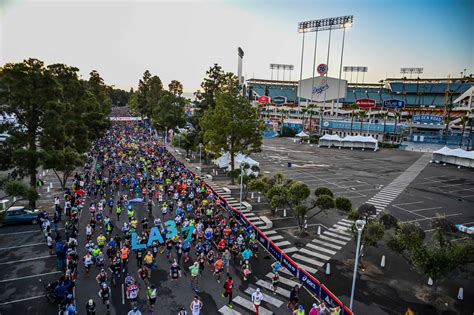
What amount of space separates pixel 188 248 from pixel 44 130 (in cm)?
1640

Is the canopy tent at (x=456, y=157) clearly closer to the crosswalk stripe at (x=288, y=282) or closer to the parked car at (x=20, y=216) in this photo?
the crosswalk stripe at (x=288, y=282)

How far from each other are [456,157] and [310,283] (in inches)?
2181

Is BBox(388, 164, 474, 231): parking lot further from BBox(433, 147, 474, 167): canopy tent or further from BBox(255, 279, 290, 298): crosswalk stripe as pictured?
BBox(255, 279, 290, 298): crosswalk stripe

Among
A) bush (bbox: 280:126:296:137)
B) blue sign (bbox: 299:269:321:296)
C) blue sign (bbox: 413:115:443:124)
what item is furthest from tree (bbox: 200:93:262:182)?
blue sign (bbox: 413:115:443:124)

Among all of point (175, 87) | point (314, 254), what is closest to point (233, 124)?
point (314, 254)

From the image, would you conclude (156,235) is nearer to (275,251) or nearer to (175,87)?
(275,251)

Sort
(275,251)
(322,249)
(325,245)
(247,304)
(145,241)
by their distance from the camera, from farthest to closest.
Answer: (325,245), (322,249), (275,251), (145,241), (247,304)

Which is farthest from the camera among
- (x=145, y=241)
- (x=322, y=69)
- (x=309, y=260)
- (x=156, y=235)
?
(x=322, y=69)

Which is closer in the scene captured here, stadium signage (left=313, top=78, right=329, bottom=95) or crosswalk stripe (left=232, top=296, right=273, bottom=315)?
crosswalk stripe (left=232, top=296, right=273, bottom=315)

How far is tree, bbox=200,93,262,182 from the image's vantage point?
113 ft

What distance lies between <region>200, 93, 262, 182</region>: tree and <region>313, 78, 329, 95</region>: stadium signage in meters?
84.6

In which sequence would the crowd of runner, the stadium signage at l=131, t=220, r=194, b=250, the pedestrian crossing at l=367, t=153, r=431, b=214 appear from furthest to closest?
the pedestrian crossing at l=367, t=153, r=431, b=214 < the stadium signage at l=131, t=220, r=194, b=250 < the crowd of runner

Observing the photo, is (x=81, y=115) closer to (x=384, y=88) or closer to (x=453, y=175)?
(x=453, y=175)

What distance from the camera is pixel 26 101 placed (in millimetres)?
23172
